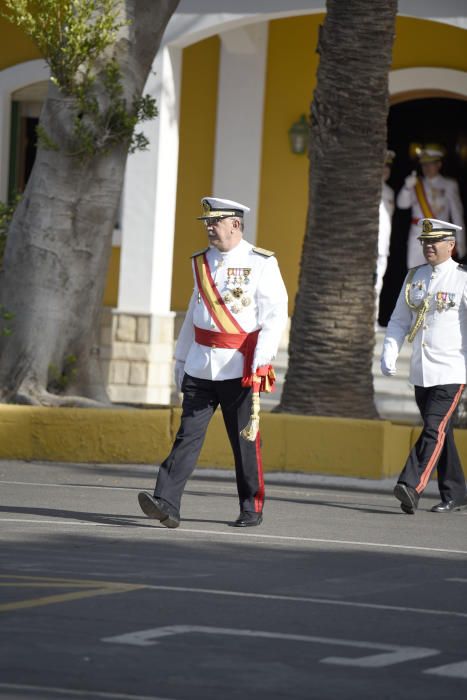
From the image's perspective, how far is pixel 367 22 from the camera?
46.1ft

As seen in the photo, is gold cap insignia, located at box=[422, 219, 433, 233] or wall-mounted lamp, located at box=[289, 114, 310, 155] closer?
gold cap insignia, located at box=[422, 219, 433, 233]

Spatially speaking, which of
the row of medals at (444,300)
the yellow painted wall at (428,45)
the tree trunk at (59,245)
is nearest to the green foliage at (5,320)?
the tree trunk at (59,245)

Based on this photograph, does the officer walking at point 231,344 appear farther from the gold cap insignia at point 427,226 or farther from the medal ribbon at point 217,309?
the gold cap insignia at point 427,226

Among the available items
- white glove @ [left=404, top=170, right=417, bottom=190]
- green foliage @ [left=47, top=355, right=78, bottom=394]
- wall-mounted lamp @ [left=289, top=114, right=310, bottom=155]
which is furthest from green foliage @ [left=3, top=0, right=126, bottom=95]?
white glove @ [left=404, top=170, right=417, bottom=190]

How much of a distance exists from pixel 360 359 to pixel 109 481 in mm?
2711

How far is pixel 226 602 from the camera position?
7012 millimetres

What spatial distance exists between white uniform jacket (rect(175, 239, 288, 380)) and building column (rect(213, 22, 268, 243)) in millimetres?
10237

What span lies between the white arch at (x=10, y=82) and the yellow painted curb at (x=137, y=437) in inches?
313

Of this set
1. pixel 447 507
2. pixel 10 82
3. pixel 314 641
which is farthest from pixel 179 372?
pixel 10 82

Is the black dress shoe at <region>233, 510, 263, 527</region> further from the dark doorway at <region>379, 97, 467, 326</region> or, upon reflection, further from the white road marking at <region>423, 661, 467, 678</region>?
the dark doorway at <region>379, 97, 467, 326</region>

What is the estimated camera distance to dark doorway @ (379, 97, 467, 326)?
20891mm

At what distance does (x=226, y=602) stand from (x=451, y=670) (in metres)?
1.41

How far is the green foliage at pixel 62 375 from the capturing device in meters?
14.5

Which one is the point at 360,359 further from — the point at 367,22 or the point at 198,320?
the point at 198,320
